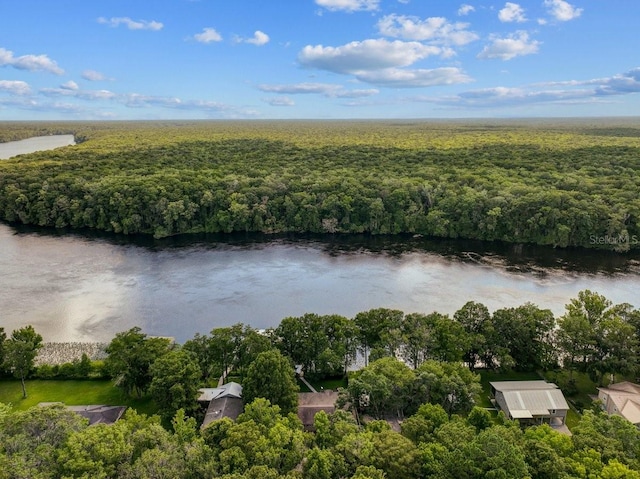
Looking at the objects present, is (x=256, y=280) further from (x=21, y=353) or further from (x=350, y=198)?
(x=350, y=198)

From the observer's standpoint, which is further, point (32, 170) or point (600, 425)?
point (32, 170)

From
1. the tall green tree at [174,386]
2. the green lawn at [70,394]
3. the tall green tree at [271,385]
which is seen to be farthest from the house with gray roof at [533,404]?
the green lawn at [70,394]

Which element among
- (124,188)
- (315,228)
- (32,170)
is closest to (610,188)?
(315,228)

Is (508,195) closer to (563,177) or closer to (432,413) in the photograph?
(563,177)

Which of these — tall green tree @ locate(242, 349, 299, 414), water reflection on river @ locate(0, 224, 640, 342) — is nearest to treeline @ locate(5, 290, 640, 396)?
tall green tree @ locate(242, 349, 299, 414)

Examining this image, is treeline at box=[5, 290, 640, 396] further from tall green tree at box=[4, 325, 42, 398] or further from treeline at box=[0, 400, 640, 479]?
treeline at box=[0, 400, 640, 479]

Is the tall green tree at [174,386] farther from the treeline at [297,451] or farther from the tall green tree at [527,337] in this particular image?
the tall green tree at [527,337]
